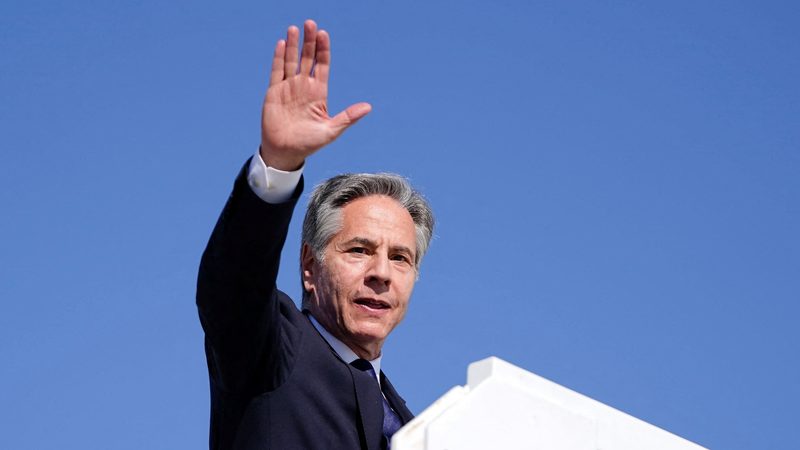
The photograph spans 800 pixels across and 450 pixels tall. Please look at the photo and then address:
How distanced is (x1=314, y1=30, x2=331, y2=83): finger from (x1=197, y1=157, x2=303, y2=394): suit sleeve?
0.39 m

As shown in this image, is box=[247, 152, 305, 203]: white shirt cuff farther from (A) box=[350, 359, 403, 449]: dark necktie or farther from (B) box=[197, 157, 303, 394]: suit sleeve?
(A) box=[350, 359, 403, 449]: dark necktie

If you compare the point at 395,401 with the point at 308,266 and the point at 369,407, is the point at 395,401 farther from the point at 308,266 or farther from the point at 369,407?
the point at 308,266

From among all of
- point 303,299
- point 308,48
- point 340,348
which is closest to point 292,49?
point 308,48

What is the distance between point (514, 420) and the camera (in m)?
2.29

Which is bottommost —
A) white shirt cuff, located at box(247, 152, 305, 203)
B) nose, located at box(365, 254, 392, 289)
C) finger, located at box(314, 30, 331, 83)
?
white shirt cuff, located at box(247, 152, 305, 203)

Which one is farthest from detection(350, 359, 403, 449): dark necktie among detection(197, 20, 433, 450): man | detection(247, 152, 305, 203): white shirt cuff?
detection(247, 152, 305, 203): white shirt cuff

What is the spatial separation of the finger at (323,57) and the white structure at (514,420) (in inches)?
63.2

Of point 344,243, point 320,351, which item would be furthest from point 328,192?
point 320,351

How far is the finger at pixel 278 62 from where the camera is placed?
3.65 m

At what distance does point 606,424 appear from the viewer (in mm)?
2479

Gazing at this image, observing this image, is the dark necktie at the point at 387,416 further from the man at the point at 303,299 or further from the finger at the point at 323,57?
the finger at the point at 323,57

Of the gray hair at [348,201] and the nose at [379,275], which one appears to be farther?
the gray hair at [348,201]

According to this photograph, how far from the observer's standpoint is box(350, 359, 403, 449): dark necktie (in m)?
4.29

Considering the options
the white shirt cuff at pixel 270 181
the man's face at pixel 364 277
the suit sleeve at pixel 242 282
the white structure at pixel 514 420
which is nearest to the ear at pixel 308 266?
the man's face at pixel 364 277
